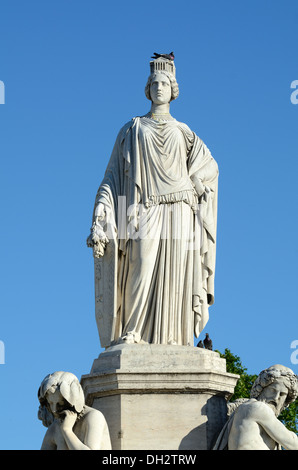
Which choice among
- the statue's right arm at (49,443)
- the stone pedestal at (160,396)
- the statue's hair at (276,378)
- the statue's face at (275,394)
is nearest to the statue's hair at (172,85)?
the stone pedestal at (160,396)

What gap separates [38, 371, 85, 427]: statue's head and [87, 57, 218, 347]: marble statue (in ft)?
5.16

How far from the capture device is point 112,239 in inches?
656

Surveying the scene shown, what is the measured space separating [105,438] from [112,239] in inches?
127

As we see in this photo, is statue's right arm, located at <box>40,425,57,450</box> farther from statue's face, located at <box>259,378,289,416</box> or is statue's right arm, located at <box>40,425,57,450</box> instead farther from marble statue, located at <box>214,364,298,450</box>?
statue's face, located at <box>259,378,289,416</box>

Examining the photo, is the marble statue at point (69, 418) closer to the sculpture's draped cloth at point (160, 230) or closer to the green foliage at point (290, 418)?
the sculpture's draped cloth at point (160, 230)

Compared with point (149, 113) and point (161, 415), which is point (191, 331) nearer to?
point (161, 415)

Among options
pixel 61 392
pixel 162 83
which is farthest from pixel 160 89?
pixel 61 392

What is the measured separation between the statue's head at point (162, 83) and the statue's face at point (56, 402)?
5161 millimetres

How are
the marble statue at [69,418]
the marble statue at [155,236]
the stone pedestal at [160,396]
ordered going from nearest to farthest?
the marble statue at [69,418], the stone pedestal at [160,396], the marble statue at [155,236]

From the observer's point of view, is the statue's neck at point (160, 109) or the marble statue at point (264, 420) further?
Result: the statue's neck at point (160, 109)

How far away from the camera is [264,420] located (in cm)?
Result: 1462

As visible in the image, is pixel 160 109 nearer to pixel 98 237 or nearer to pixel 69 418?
pixel 98 237

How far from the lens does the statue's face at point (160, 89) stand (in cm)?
1758

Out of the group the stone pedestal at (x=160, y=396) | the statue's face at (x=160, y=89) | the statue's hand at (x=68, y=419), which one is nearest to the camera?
the statue's hand at (x=68, y=419)
